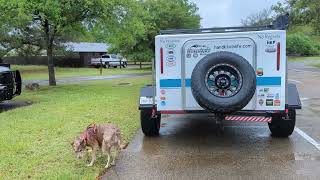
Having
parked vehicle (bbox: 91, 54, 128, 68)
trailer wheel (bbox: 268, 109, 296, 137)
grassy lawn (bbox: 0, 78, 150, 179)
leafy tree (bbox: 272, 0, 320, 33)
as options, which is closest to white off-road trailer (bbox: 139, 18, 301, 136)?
trailer wheel (bbox: 268, 109, 296, 137)

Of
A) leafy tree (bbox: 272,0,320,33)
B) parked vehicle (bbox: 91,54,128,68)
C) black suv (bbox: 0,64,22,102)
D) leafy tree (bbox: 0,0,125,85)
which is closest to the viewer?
black suv (bbox: 0,64,22,102)

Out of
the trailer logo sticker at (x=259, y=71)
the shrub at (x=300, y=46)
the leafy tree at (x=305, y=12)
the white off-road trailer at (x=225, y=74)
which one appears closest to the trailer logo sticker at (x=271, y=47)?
the white off-road trailer at (x=225, y=74)

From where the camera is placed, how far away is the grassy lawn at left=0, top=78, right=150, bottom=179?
6.62 metres

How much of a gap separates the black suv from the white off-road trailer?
6732mm

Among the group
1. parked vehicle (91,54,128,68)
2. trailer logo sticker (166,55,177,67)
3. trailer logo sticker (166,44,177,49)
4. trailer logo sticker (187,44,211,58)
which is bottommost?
parked vehicle (91,54,128,68)

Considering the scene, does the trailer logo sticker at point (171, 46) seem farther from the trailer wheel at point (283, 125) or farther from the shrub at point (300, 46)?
the shrub at point (300, 46)

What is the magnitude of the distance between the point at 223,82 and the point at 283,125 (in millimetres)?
1792

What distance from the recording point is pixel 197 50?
330 inches

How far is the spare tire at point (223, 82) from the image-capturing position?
791cm

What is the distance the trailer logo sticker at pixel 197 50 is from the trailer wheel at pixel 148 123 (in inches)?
56.5

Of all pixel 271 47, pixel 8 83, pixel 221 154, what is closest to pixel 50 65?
pixel 8 83

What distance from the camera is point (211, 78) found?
811 cm

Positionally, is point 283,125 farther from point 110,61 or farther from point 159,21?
point 110,61

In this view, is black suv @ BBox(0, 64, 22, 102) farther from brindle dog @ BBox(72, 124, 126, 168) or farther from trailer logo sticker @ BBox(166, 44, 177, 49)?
brindle dog @ BBox(72, 124, 126, 168)
